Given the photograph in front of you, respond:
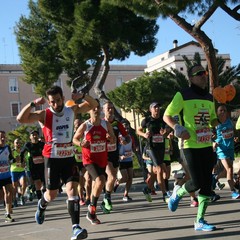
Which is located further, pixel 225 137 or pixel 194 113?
pixel 225 137

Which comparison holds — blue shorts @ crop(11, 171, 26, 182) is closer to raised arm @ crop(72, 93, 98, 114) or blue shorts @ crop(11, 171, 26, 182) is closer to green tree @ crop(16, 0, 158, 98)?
raised arm @ crop(72, 93, 98, 114)

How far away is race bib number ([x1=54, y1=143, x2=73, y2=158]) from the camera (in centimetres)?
704

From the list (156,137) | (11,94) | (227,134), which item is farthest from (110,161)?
(11,94)

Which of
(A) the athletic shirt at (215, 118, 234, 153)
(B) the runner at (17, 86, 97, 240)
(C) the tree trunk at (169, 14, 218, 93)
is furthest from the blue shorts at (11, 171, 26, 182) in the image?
(B) the runner at (17, 86, 97, 240)

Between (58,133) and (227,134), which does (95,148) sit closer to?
(58,133)

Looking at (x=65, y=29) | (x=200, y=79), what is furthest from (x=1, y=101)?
(x=200, y=79)

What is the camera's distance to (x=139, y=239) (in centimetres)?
655

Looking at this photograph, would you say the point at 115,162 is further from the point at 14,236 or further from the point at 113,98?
the point at 113,98

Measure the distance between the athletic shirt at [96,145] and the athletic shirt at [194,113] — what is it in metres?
2.08

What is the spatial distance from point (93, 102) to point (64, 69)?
68.2 ft

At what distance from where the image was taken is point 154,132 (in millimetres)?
10625

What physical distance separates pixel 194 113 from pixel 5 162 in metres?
4.69

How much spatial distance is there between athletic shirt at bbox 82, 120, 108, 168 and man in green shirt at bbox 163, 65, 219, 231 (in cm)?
205

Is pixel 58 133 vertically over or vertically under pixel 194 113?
under
